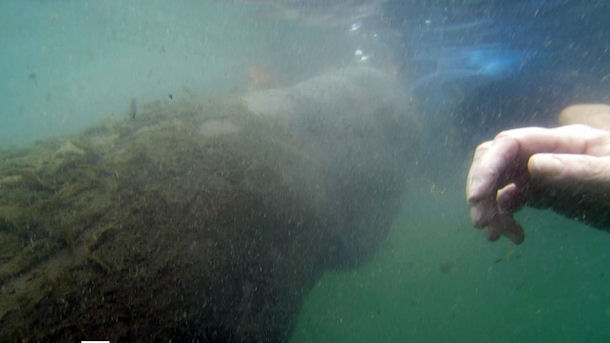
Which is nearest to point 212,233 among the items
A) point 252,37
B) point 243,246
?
point 243,246

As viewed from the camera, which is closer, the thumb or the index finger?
the thumb

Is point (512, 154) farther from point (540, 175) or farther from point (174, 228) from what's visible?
point (174, 228)

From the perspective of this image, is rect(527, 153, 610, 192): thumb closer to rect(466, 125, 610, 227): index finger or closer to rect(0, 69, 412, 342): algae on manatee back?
rect(466, 125, 610, 227): index finger

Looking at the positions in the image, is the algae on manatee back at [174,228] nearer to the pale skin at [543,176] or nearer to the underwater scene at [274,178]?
the underwater scene at [274,178]

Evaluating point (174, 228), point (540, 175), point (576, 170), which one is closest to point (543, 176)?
point (540, 175)

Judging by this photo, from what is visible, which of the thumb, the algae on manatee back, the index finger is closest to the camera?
the thumb

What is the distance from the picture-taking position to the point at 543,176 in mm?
1529

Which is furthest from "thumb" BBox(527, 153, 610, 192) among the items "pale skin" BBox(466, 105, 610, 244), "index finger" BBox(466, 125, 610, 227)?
"index finger" BBox(466, 125, 610, 227)

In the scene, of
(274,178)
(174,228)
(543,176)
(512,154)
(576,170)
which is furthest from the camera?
(274,178)

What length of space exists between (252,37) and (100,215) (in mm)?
32177

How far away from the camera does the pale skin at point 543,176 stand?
1.45m

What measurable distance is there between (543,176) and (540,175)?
1 centimetres

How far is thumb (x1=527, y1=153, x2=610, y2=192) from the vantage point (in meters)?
1.41

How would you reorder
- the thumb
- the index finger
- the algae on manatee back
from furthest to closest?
the algae on manatee back < the index finger < the thumb
